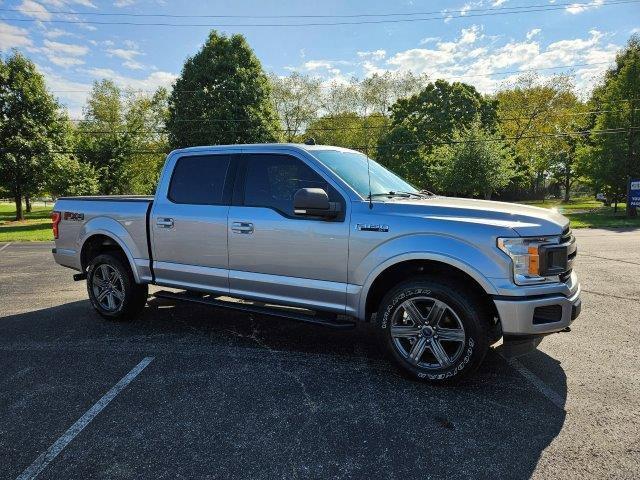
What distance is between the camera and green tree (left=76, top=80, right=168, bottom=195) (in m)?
33.6

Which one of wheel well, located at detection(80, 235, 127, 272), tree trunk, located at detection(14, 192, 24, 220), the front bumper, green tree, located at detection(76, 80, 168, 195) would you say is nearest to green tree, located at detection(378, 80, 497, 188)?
green tree, located at detection(76, 80, 168, 195)

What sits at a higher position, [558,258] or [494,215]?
[494,215]

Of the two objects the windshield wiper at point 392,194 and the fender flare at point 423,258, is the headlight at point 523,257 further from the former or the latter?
the windshield wiper at point 392,194

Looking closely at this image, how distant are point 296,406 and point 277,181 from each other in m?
2.23

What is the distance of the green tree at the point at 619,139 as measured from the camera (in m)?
27.2

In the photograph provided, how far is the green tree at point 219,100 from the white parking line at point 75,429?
25.1 m

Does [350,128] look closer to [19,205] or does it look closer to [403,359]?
[19,205]

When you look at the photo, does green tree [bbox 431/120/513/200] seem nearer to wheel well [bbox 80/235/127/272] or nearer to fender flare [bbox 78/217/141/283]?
wheel well [bbox 80/235/127/272]

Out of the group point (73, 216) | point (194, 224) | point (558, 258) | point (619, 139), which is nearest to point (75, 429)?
A: point (194, 224)

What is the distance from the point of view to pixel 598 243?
13805 millimetres

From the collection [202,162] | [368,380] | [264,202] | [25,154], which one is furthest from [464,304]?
[25,154]

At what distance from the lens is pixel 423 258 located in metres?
3.78

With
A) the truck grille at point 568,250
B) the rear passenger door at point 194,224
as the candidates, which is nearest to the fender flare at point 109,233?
the rear passenger door at point 194,224

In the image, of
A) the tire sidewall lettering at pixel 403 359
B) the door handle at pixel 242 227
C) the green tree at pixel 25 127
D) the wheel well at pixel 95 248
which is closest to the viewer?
the tire sidewall lettering at pixel 403 359
